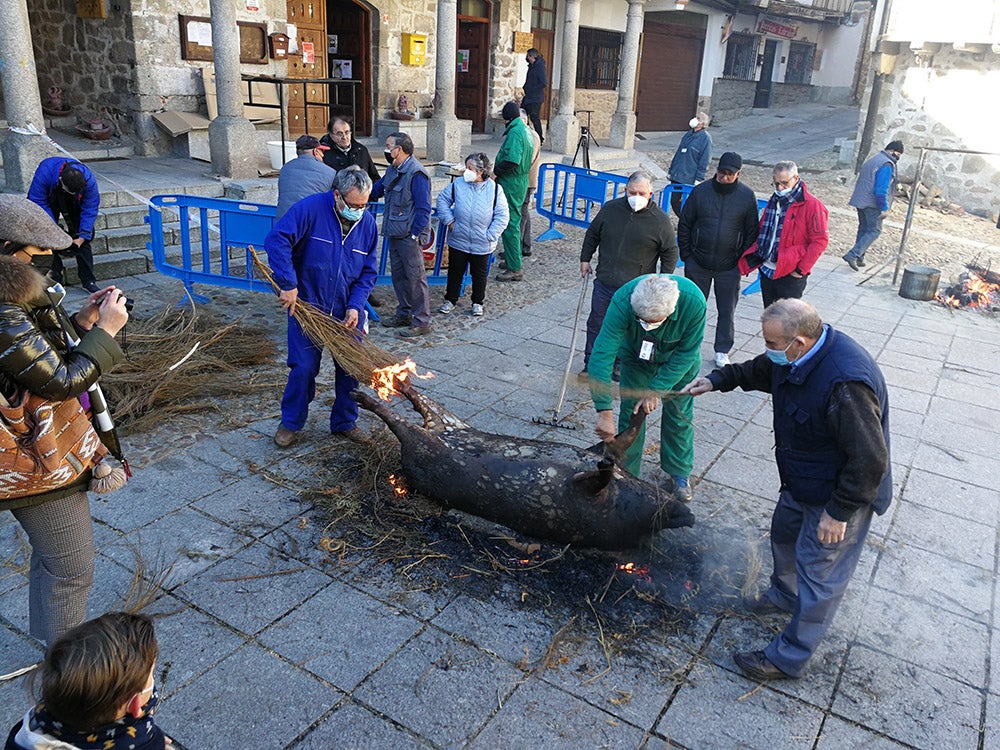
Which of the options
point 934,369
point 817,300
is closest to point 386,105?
point 817,300

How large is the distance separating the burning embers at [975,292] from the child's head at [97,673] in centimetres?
1065

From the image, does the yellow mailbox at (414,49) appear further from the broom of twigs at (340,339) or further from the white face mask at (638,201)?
the broom of twigs at (340,339)

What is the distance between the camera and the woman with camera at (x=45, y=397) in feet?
8.50

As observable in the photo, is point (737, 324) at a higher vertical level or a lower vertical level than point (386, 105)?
lower

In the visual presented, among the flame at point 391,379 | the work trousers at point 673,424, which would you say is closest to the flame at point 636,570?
the work trousers at point 673,424

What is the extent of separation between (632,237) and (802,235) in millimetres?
1698

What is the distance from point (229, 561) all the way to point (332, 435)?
1568 mm

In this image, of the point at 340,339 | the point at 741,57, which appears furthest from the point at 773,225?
the point at 741,57

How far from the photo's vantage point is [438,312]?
8453 mm

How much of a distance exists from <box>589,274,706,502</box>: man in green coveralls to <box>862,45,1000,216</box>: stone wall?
48.3ft

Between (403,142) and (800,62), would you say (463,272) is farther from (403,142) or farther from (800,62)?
(800,62)

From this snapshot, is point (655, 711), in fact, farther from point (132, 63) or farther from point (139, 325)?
point (132, 63)

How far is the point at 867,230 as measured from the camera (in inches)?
462

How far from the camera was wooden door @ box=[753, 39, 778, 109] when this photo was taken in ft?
100
